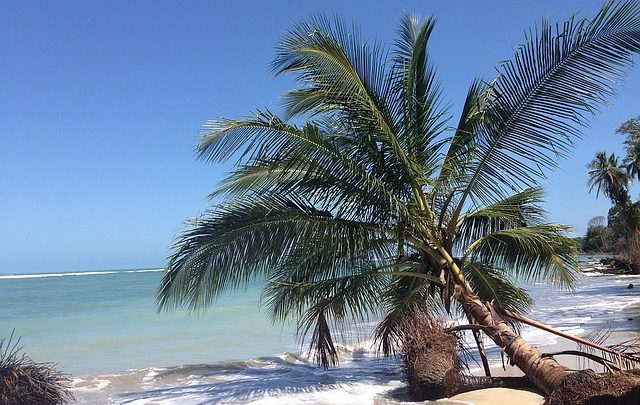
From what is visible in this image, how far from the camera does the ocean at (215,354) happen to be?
977 centimetres

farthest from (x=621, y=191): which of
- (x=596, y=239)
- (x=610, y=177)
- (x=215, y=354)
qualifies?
(x=596, y=239)

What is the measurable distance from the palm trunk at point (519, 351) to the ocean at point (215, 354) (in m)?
2.05

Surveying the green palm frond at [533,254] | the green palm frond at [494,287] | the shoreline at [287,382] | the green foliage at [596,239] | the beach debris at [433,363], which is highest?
the green foliage at [596,239]

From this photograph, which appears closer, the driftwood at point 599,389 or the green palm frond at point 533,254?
the driftwood at point 599,389

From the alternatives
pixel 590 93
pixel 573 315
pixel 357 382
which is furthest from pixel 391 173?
pixel 573 315

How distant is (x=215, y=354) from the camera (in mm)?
14641

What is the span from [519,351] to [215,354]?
9.61m

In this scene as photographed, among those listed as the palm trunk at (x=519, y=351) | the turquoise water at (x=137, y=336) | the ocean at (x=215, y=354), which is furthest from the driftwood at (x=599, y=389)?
the turquoise water at (x=137, y=336)

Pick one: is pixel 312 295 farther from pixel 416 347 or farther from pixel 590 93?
pixel 590 93

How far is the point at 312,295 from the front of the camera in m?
8.65

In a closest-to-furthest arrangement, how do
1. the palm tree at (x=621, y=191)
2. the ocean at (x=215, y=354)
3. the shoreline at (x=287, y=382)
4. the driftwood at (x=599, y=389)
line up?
the driftwood at (x=599, y=389)
the shoreline at (x=287, y=382)
the ocean at (x=215, y=354)
the palm tree at (x=621, y=191)

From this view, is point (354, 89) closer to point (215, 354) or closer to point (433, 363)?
point (433, 363)

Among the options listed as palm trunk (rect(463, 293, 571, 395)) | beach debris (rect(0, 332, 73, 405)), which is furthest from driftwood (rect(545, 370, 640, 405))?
beach debris (rect(0, 332, 73, 405))

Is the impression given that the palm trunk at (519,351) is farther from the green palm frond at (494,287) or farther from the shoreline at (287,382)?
the green palm frond at (494,287)
